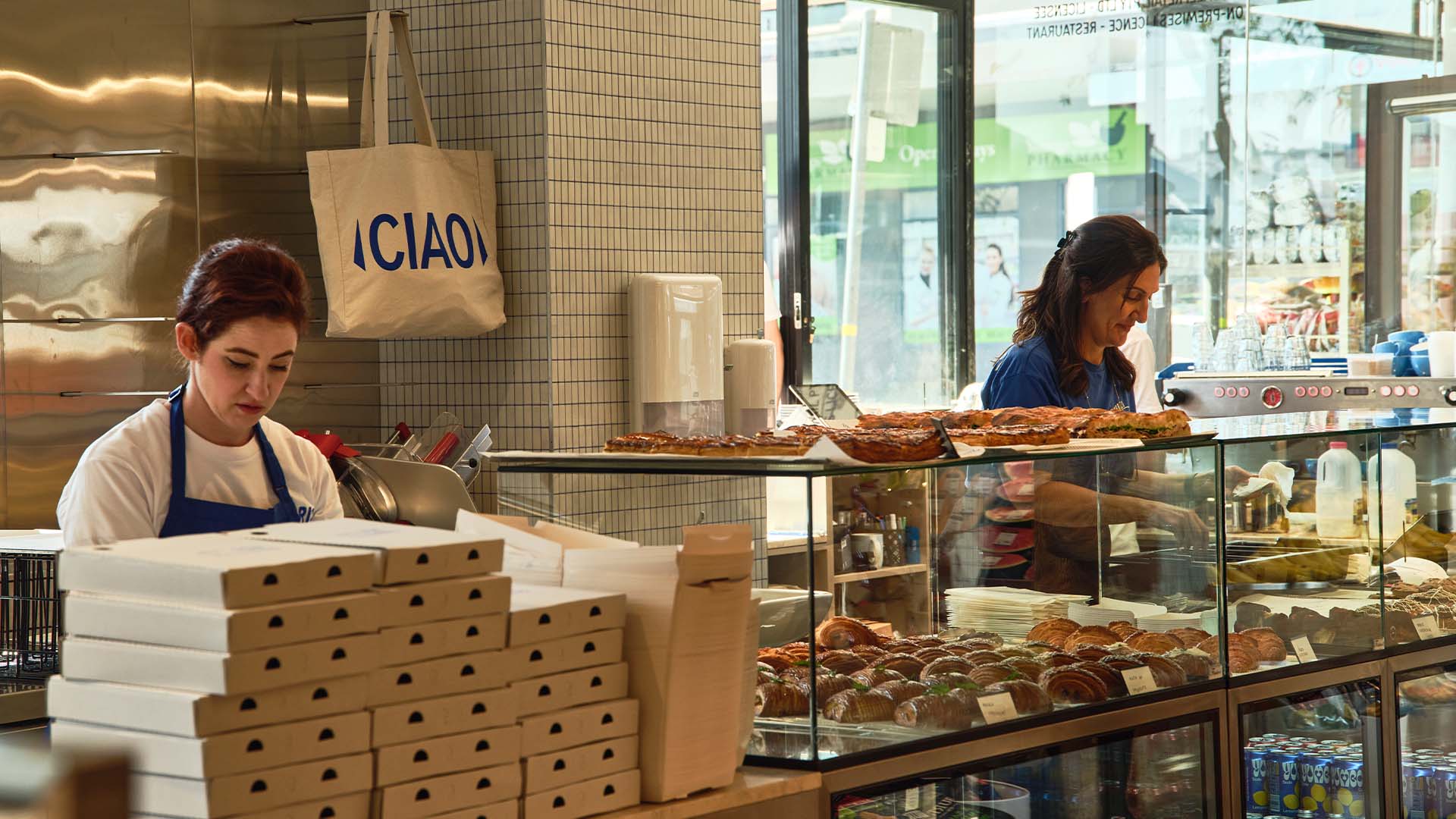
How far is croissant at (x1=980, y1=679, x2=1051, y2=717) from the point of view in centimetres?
248

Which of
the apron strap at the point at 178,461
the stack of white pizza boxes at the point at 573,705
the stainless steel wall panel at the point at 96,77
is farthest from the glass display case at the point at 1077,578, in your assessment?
the stainless steel wall panel at the point at 96,77

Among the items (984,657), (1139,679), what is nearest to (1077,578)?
(1139,679)

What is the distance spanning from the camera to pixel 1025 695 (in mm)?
2506

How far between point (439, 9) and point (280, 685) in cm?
275

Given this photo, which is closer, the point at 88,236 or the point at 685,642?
the point at 685,642

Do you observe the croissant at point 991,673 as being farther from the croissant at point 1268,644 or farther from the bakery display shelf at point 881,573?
the croissant at point 1268,644

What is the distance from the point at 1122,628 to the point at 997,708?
18.7 inches

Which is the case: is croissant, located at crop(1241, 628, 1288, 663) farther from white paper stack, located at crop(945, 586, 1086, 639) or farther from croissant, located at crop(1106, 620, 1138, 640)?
white paper stack, located at crop(945, 586, 1086, 639)

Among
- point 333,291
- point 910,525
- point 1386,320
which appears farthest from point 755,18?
point 1386,320

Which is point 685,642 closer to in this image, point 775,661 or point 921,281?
point 775,661

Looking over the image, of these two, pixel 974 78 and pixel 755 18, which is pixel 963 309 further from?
pixel 755 18

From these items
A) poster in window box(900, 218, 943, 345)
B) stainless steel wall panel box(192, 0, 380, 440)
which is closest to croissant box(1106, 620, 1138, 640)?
stainless steel wall panel box(192, 0, 380, 440)

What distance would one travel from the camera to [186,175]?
13.0ft

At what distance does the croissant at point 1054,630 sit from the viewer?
8.93ft
